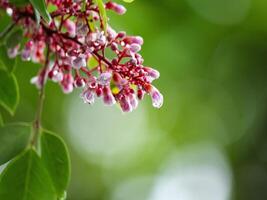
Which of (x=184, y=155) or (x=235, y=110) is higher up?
(x=235, y=110)

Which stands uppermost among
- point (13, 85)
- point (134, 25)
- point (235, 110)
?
point (235, 110)

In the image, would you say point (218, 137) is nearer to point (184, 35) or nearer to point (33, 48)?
point (184, 35)

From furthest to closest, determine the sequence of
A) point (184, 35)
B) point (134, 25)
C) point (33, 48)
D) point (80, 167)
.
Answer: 1. point (80, 167)
2. point (184, 35)
3. point (134, 25)
4. point (33, 48)

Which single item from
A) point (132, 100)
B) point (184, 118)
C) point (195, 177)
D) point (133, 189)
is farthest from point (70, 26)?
point (195, 177)

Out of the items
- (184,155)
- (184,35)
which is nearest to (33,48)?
(184,35)

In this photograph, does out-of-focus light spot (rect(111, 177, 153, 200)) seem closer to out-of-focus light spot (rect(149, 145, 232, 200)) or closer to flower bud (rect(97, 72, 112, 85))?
out-of-focus light spot (rect(149, 145, 232, 200))

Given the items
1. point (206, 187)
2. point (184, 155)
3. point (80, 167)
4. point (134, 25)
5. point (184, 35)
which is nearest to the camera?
point (134, 25)

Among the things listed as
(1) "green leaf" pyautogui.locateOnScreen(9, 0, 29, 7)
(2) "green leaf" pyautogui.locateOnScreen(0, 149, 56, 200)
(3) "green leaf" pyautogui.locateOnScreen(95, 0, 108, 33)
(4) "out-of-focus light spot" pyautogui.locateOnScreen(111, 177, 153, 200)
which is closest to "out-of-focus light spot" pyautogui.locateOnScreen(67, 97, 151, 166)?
(4) "out-of-focus light spot" pyautogui.locateOnScreen(111, 177, 153, 200)

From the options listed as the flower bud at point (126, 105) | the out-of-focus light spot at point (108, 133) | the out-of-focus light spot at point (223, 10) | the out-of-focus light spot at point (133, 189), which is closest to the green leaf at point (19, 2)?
the flower bud at point (126, 105)
